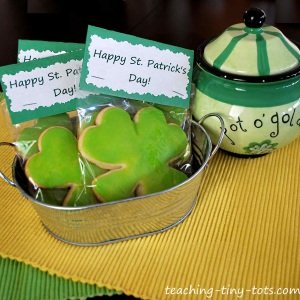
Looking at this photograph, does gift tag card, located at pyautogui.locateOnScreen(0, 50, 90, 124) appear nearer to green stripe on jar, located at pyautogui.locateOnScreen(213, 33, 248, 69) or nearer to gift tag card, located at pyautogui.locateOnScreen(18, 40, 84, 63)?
gift tag card, located at pyautogui.locateOnScreen(18, 40, 84, 63)

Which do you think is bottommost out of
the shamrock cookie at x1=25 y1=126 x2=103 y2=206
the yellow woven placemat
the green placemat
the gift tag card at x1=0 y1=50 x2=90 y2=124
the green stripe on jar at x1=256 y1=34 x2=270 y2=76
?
the green placemat

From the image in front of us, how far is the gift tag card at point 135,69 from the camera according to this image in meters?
0.46

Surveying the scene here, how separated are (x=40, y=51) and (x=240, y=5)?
734 mm

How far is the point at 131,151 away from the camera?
1.42ft

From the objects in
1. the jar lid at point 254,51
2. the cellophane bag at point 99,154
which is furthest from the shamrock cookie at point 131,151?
the jar lid at point 254,51

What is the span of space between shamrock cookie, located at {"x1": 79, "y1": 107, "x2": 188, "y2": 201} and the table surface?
7 cm

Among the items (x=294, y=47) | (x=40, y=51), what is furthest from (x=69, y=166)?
(x=294, y=47)

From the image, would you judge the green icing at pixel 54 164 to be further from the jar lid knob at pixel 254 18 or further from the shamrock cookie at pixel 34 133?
the jar lid knob at pixel 254 18

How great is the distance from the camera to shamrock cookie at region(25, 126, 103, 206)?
0.42 metres

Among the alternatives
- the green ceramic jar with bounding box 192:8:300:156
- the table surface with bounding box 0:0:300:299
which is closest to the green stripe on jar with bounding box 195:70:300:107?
the green ceramic jar with bounding box 192:8:300:156

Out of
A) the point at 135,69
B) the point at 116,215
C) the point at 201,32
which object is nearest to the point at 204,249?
the point at 116,215

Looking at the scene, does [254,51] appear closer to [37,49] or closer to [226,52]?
[226,52]

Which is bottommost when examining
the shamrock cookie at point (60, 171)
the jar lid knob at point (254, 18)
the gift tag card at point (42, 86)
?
the shamrock cookie at point (60, 171)

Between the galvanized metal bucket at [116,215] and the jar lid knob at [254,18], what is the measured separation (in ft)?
0.49
